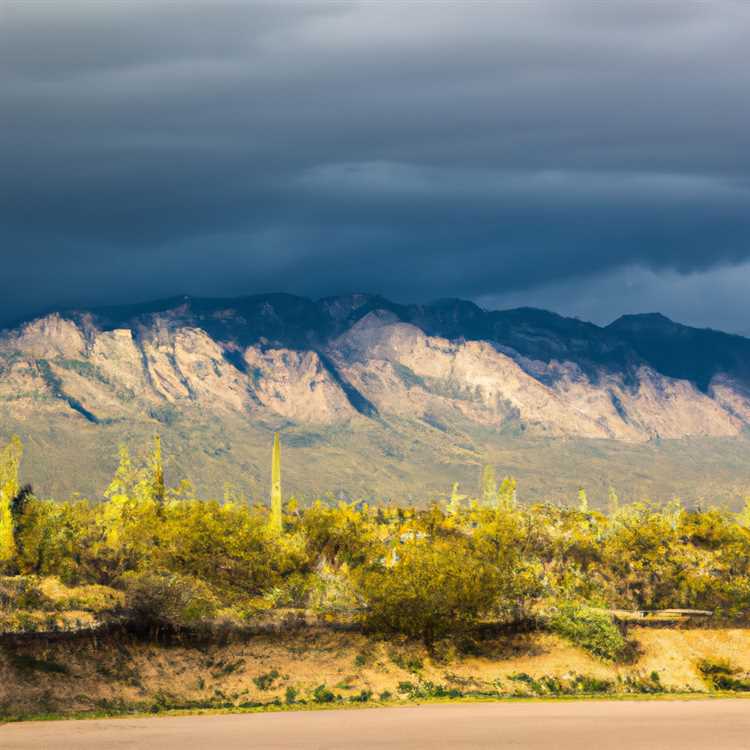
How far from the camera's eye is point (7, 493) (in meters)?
115

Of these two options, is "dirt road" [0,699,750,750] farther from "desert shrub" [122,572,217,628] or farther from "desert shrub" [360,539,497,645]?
"desert shrub" [122,572,217,628]

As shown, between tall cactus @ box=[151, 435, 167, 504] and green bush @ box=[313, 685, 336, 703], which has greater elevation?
tall cactus @ box=[151, 435, 167, 504]

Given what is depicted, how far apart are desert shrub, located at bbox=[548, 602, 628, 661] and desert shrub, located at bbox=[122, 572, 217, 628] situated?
25.7 meters

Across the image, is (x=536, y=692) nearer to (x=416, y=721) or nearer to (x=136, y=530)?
(x=416, y=721)

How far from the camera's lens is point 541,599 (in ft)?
326

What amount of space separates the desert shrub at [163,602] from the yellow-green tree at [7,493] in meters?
31.8

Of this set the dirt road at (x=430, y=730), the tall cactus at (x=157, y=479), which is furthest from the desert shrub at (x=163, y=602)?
the tall cactus at (x=157, y=479)

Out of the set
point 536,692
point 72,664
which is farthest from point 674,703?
point 72,664

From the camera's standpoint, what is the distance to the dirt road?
192ft

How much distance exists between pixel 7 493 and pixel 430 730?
64.6 metres

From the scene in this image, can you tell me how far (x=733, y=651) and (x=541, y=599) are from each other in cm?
1685

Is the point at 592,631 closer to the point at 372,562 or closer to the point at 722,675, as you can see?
the point at 722,675

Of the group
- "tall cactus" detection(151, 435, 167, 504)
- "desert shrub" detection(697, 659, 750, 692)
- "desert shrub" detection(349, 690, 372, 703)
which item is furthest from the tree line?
"desert shrub" detection(349, 690, 372, 703)

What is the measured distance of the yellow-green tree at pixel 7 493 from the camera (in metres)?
112
